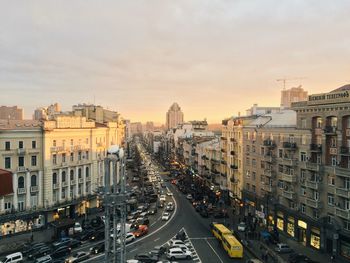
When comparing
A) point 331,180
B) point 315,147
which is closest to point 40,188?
point 315,147

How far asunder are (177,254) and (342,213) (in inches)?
839

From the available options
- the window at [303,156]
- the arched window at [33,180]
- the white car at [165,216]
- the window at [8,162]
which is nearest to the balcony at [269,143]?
the window at [303,156]

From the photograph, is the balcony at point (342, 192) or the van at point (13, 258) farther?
the balcony at point (342, 192)

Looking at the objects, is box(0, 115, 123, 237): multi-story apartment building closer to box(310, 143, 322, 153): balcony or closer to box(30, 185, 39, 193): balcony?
box(30, 185, 39, 193): balcony

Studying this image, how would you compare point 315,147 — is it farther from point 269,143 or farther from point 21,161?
point 21,161

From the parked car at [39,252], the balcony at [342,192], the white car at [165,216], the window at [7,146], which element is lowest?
the white car at [165,216]

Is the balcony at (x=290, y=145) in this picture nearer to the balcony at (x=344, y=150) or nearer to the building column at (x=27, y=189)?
the balcony at (x=344, y=150)

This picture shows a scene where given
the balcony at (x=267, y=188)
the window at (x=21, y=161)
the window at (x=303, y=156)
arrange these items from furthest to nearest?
the balcony at (x=267, y=188) < the window at (x=21, y=161) < the window at (x=303, y=156)

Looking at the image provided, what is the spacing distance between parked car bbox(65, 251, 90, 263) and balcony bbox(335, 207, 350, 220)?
32.4m

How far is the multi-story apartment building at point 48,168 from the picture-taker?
5700cm

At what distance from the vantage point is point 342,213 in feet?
149

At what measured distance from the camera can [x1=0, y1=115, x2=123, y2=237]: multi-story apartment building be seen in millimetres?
57000

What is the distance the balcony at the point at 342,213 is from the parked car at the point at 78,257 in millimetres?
32364

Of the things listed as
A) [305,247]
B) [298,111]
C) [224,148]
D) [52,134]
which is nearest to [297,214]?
[305,247]
